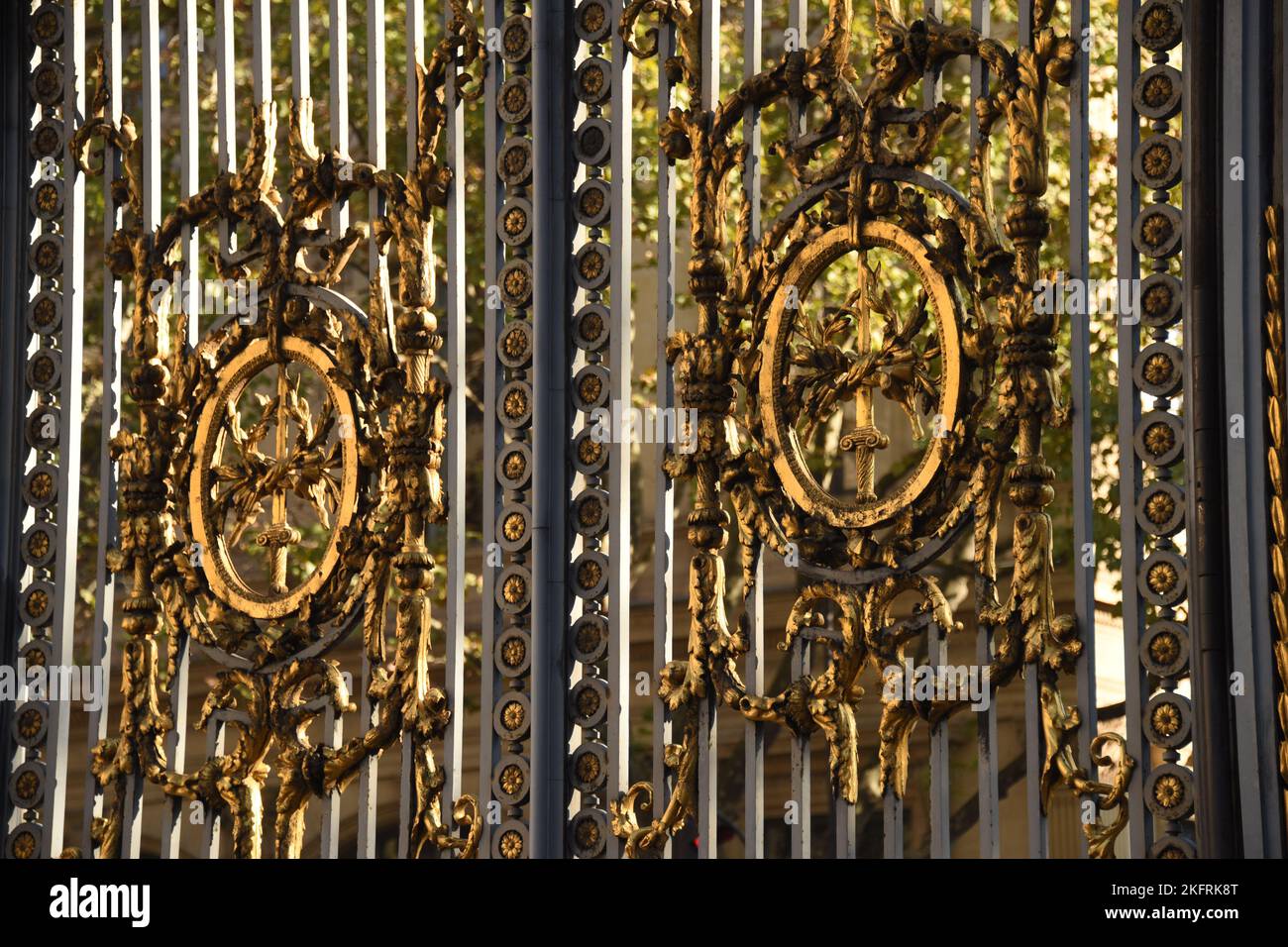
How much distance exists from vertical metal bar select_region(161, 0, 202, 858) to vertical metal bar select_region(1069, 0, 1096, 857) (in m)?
2.23

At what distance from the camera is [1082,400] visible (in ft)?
11.7

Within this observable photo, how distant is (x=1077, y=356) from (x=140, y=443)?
2399mm

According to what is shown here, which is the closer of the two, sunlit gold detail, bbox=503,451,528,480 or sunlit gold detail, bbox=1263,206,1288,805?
sunlit gold detail, bbox=1263,206,1288,805

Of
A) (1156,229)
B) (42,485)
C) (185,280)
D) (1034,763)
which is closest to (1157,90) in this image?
(1156,229)

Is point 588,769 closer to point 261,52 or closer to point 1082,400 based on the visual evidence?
point 1082,400

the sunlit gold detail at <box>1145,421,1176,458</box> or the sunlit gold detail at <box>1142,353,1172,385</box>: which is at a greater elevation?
the sunlit gold detail at <box>1142,353,1172,385</box>

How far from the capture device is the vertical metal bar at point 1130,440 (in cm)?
343

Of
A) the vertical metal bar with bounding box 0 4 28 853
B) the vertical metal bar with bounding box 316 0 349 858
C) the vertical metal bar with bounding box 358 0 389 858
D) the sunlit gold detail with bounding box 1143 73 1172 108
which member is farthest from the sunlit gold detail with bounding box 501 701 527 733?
the sunlit gold detail with bounding box 1143 73 1172 108

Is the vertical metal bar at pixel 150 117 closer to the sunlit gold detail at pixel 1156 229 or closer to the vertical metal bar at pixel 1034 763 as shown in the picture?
the vertical metal bar at pixel 1034 763

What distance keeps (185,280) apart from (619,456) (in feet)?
4.54

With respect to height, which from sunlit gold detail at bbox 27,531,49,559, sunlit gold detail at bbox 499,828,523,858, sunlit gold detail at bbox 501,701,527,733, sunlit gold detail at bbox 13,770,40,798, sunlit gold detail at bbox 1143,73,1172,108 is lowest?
sunlit gold detail at bbox 499,828,523,858

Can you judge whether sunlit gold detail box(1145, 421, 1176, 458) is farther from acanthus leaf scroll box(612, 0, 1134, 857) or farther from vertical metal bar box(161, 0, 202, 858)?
vertical metal bar box(161, 0, 202, 858)

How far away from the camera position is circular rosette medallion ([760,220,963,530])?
3.76 meters
